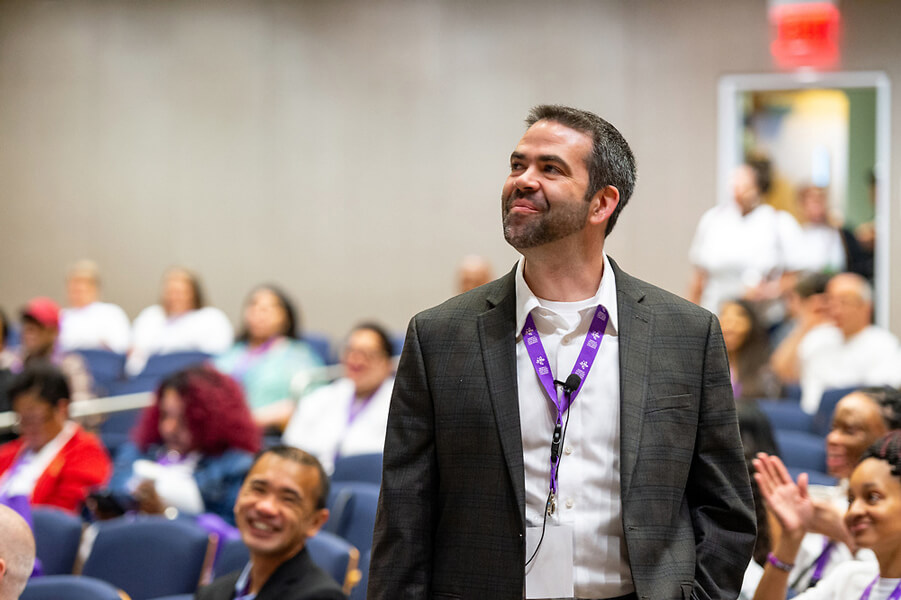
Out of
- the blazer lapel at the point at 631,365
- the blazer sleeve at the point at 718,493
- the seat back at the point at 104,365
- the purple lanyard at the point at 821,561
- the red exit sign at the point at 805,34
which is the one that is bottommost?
the seat back at the point at 104,365

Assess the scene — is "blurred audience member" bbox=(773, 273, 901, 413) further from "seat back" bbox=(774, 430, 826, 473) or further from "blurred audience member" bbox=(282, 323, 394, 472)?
"blurred audience member" bbox=(282, 323, 394, 472)

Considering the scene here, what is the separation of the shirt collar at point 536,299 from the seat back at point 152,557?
1.88 m

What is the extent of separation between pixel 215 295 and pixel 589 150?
725 cm

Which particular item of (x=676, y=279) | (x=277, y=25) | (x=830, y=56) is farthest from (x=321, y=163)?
(x=830, y=56)

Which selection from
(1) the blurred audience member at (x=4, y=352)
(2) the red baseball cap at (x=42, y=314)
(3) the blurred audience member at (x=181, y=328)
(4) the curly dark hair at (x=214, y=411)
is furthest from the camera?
(3) the blurred audience member at (x=181, y=328)

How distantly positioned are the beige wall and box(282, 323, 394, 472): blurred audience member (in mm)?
3258

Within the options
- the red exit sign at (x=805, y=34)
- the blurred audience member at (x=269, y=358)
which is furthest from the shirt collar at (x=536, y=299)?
the red exit sign at (x=805, y=34)

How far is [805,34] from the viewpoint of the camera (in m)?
7.63

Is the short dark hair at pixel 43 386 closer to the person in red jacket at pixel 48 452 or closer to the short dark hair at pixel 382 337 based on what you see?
the person in red jacket at pixel 48 452

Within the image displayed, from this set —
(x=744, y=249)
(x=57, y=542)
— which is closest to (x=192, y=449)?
(x=57, y=542)

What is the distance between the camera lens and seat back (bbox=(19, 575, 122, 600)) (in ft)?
9.00

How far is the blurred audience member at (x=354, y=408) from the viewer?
490 centimetres

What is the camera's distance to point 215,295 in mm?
8633

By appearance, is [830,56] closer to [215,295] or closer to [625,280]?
[215,295]
